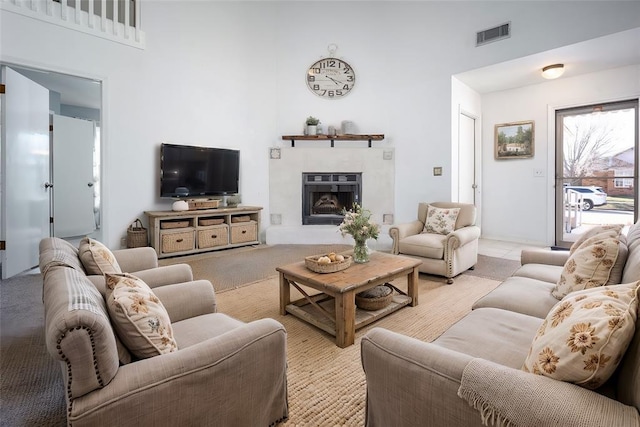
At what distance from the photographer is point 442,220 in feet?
12.6

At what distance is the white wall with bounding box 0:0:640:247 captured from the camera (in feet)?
13.2

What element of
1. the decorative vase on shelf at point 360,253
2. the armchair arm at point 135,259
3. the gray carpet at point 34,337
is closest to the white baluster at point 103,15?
the gray carpet at point 34,337

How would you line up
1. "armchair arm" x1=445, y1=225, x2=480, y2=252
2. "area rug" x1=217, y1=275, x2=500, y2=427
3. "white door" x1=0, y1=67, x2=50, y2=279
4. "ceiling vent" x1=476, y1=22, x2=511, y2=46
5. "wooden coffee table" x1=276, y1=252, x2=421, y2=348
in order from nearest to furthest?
"area rug" x1=217, y1=275, x2=500, y2=427, "wooden coffee table" x1=276, y1=252, x2=421, y2=348, "armchair arm" x1=445, y1=225, x2=480, y2=252, "white door" x1=0, y1=67, x2=50, y2=279, "ceiling vent" x1=476, y1=22, x2=511, y2=46

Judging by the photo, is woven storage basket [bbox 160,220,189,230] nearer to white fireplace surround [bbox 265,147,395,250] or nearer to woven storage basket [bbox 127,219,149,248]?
woven storage basket [bbox 127,219,149,248]

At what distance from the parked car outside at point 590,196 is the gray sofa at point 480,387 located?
4276mm

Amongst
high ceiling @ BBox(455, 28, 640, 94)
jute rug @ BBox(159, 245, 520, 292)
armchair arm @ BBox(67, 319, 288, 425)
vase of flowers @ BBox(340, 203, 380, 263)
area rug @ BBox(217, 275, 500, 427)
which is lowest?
area rug @ BBox(217, 275, 500, 427)

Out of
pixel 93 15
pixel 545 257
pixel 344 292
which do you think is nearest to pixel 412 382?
pixel 344 292

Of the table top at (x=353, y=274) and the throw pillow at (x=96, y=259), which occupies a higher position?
the throw pillow at (x=96, y=259)

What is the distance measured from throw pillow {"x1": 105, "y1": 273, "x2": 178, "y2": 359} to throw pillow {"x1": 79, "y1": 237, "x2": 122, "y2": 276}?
434 millimetres

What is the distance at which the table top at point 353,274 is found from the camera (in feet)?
7.03

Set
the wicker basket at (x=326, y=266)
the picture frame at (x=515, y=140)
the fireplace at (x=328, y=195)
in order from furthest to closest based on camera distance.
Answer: the fireplace at (x=328, y=195), the picture frame at (x=515, y=140), the wicker basket at (x=326, y=266)

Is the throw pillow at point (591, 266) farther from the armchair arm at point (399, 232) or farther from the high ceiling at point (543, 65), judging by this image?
the high ceiling at point (543, 65)

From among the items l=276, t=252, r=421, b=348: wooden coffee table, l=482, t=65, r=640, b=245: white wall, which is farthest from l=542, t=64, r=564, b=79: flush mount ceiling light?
l=276, t=252, r=421, b=348: wooden coffee table

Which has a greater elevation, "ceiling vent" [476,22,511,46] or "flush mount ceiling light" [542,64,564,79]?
"ceiling vent" [476,22,511,46]
